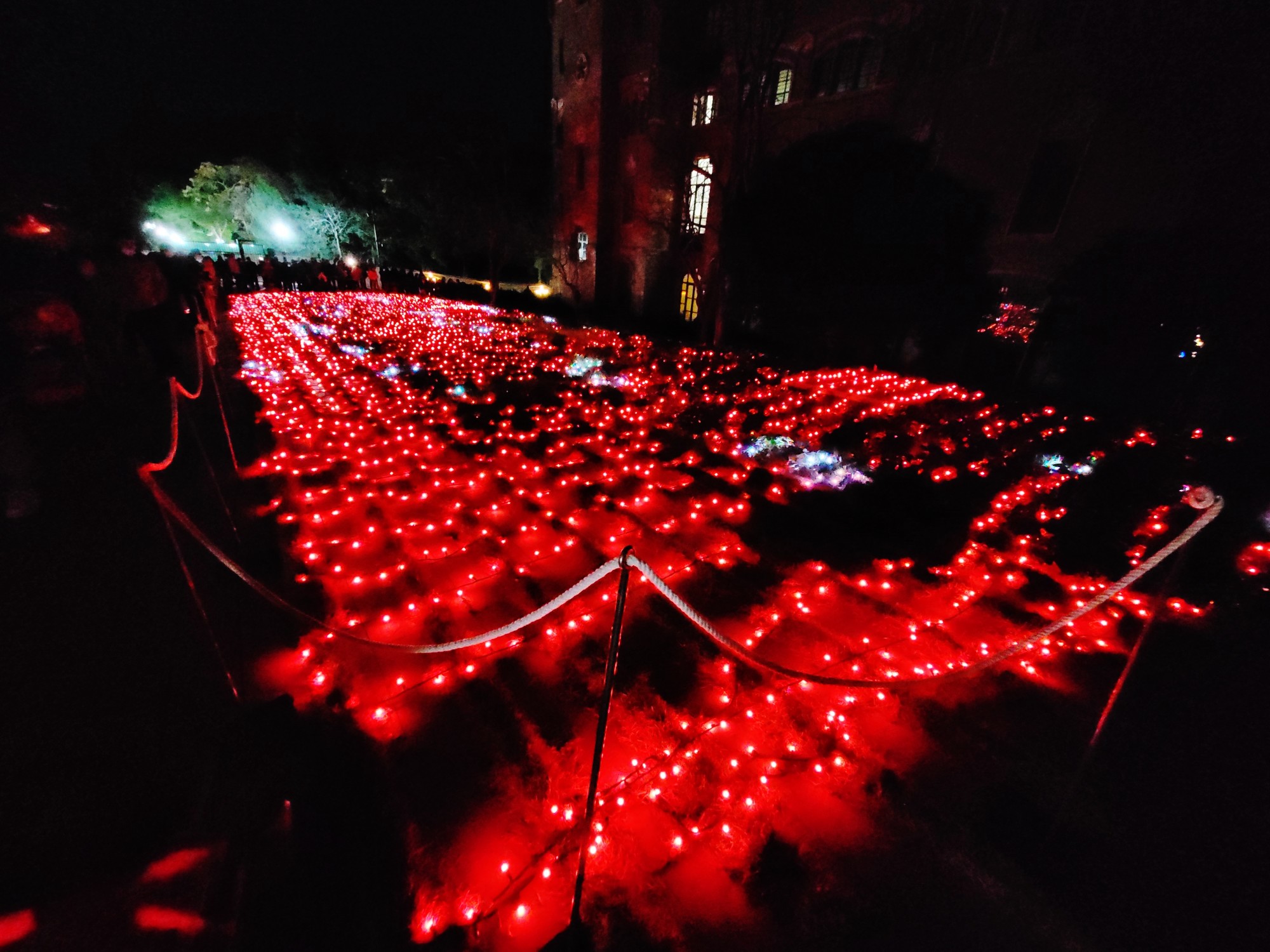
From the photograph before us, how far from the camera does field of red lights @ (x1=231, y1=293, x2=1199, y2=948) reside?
7.70 feet

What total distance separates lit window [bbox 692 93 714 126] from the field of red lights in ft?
48.5

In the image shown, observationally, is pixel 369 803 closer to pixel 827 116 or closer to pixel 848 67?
pixel 827 116

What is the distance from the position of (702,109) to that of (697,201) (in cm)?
301

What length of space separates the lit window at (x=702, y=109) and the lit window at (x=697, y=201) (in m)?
1.29

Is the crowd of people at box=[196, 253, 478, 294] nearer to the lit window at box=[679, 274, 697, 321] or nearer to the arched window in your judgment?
the lit window at box=[679, 274, 697, 321]

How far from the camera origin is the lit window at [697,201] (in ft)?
61.0

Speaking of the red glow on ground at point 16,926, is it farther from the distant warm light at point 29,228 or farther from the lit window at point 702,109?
the lit window at point 702,109

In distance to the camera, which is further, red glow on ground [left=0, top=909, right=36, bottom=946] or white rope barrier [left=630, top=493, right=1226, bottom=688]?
white rope barrier [left=630, top=493, right=1226, bottom=688]

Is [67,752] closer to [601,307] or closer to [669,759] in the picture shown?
[669,759]

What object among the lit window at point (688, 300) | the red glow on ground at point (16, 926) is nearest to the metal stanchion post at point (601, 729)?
the red glow on ground at point (16, 926)

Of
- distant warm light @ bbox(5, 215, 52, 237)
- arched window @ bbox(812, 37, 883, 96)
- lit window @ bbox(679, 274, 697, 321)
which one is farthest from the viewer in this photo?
lit window @ bbox(679, 274, 697, 321)

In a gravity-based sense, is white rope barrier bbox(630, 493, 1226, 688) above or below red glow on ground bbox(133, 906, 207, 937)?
above

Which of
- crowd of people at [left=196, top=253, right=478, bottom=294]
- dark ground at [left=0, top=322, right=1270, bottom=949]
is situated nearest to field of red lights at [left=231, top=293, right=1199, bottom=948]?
dark ground at [left=0, top=322, right=1270, bottom=949]

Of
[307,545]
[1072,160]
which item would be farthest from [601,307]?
[307,545]
